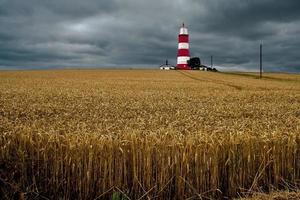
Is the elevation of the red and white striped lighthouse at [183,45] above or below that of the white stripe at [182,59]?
above

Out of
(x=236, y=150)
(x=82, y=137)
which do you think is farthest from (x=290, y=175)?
(x=82, y=137)

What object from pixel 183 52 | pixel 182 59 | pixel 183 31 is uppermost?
pixel 183 31

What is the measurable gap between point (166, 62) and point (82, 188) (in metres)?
113

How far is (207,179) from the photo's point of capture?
6.42m

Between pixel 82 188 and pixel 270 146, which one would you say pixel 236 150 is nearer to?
pixel 270 146

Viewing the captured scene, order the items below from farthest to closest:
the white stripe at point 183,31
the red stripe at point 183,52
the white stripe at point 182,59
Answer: the white stripe at point 182,59, the red stripe at point 183,52, the white stripe at point 183,31

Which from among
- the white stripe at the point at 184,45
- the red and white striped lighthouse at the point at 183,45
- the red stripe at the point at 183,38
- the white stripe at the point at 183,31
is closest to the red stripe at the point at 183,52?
the red and white striped lighthouse at the point at 183,45

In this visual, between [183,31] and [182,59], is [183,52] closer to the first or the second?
[182,59]

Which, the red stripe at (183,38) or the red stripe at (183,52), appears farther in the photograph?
the red stripe at (183,52)

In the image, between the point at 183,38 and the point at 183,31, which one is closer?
the point at 183,38

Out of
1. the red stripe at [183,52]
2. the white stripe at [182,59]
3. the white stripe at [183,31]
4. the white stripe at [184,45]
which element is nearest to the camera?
the white stripe at [183,31]

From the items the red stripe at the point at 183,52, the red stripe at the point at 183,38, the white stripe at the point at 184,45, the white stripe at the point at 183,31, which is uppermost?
the white stripe at the point at 183,31

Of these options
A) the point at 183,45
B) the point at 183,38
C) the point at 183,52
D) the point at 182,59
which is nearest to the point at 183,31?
the point at 183,38

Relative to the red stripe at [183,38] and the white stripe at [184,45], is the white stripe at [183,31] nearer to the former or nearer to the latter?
the red stripe at [183,38]
